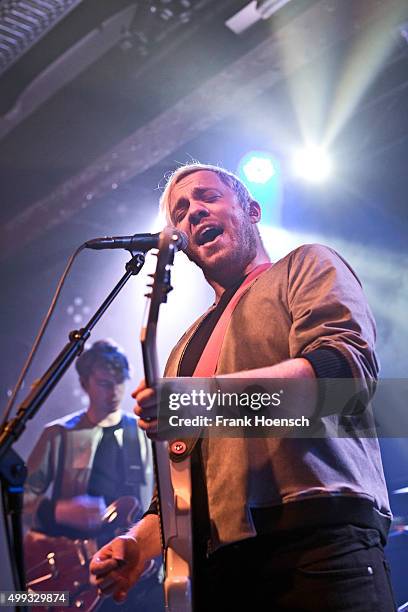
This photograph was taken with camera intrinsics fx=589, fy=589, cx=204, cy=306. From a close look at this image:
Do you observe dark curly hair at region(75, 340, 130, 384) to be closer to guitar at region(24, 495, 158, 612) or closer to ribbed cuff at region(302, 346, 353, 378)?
guitar at region(24, 495, 158, 612)

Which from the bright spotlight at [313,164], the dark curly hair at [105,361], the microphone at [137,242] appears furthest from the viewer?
the dark curly hair at [105,361]

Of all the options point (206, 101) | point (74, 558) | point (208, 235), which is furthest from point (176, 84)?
point (74, 558)

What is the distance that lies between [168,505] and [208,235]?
95 centimetres

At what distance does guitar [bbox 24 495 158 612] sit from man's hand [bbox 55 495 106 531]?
109mm

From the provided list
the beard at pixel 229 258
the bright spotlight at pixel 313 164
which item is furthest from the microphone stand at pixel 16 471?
the bright spotlight at pixel 313 164

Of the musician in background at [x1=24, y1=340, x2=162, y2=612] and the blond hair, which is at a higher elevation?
the blond hair

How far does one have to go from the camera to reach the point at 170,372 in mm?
1886

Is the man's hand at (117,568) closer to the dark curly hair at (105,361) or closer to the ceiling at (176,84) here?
the ceiling at (176,84)

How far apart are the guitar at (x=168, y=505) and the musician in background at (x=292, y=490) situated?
0.20ft

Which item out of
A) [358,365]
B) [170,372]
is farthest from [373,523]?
[170,372]

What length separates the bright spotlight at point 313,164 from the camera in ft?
12.0

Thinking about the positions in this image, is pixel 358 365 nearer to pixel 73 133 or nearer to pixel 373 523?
pixel 373 523

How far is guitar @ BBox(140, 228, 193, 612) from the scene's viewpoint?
132cm

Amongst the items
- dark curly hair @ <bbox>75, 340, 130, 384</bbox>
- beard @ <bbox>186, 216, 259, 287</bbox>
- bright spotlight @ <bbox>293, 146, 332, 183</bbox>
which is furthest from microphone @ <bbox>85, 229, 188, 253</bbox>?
dark curly hair @ <bbox>75, 340, 130, 384</bbox>
